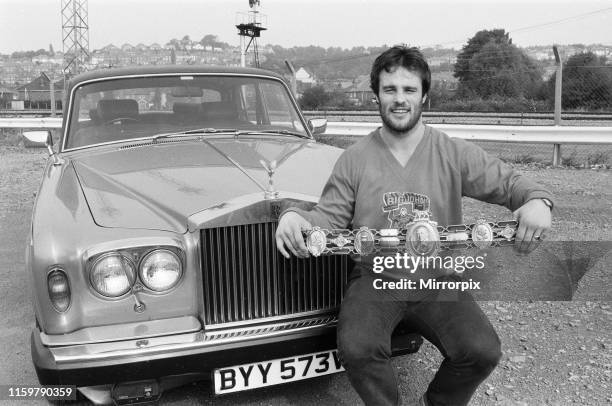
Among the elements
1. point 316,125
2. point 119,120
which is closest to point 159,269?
point 119,120

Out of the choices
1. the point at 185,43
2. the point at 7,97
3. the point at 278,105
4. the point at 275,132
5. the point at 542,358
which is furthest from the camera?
the point at 7,97

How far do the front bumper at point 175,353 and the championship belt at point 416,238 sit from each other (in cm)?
46

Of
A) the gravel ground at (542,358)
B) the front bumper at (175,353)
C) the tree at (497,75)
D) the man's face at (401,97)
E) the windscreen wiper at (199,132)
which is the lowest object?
the gravel ground at (542,358)

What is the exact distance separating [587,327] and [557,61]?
763cm

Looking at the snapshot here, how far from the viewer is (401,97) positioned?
2781mm

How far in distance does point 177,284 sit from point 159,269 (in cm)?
11

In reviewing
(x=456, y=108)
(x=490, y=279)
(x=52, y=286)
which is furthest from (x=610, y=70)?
(x=52, y=286)

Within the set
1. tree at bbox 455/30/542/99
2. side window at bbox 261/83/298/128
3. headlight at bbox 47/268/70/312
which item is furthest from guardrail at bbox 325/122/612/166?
tree at bbox 455/30/542/99

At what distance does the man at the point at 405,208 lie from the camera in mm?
2584

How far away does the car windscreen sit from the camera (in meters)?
4.26

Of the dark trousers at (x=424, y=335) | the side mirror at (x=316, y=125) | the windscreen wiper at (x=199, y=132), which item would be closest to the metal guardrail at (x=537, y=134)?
the side mirror at (x=316, y=125)

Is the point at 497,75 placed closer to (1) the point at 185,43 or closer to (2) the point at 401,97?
(1) the point at 185,43

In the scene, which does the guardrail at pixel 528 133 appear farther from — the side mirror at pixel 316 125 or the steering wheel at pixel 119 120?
the steering wheel at pixel 119 120

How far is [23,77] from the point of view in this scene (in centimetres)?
2445
